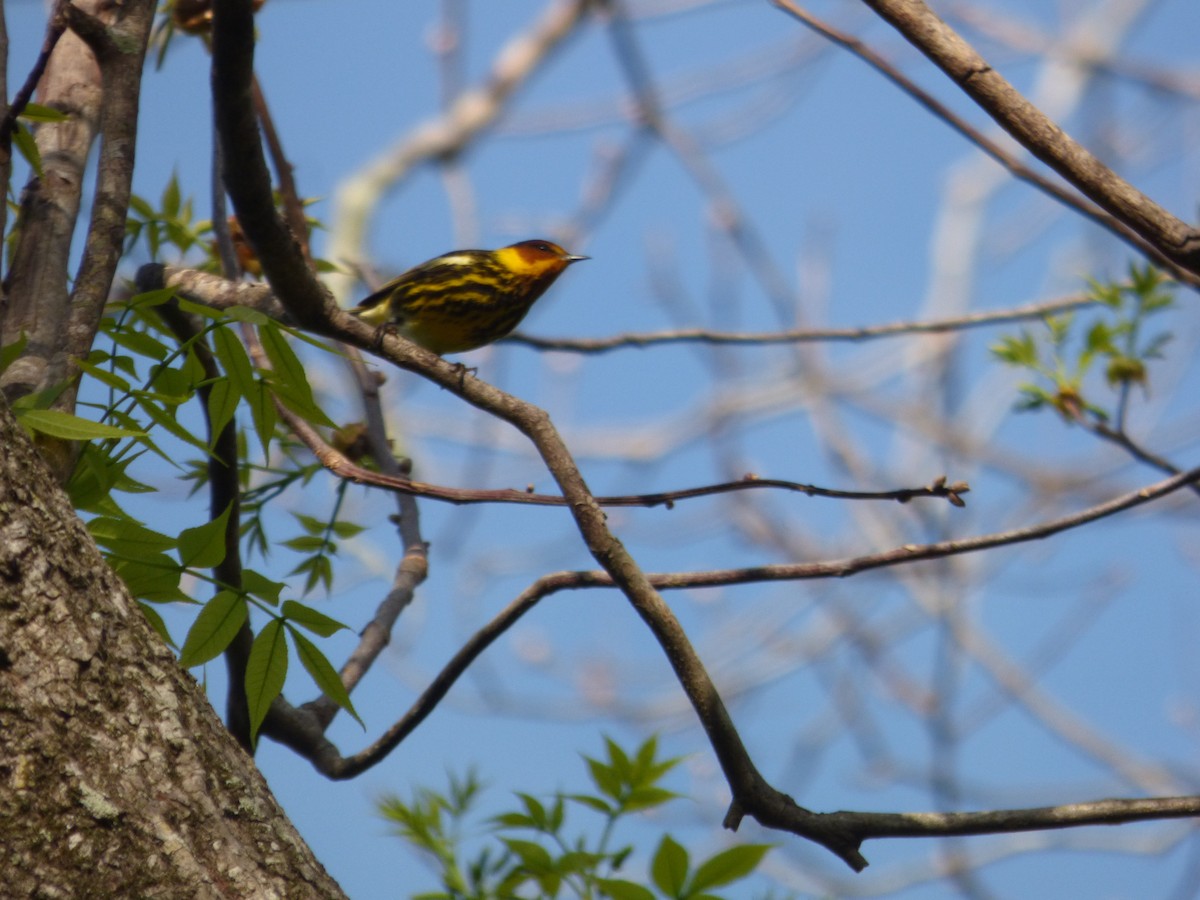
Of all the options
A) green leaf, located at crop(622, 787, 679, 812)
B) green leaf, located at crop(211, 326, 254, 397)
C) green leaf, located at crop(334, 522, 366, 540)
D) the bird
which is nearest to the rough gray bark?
green leaf, located at crop(211, 326, 254, 397)

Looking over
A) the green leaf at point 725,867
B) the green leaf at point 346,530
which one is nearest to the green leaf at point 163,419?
the green leaf at point 725,867

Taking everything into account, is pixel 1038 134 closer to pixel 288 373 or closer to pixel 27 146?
pixel 288 373

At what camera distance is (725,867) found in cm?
199

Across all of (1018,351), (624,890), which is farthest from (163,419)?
(1018,351)

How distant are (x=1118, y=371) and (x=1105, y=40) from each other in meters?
11.6

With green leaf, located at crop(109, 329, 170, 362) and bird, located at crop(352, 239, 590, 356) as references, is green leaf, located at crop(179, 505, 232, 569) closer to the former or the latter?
green leaf, located at crop(109, 329, 170, 362)

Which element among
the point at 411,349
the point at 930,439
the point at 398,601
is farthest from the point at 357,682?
the point at 930,439

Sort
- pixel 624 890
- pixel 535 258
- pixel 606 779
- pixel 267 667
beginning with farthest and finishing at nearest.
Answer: pixel 535 258, pixel 606 779, pixel 624 890, pixel 267 667

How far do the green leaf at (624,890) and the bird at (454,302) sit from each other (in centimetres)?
309

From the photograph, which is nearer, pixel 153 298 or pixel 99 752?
pixel 99 752

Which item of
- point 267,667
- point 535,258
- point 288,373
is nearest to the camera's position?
point 267,667

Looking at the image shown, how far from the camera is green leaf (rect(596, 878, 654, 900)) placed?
193 centimetres

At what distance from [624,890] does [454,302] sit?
333 cm

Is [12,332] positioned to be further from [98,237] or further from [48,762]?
[48,762]
